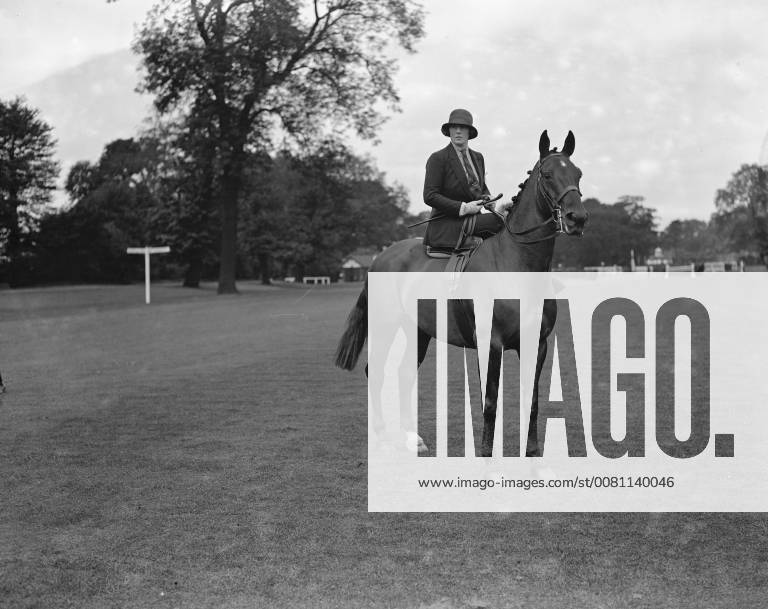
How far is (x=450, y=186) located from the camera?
8.30 m

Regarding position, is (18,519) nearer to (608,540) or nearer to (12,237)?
(608,540)

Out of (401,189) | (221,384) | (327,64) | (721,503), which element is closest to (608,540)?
(721,503)

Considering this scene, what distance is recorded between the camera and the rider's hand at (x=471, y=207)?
26.2ft

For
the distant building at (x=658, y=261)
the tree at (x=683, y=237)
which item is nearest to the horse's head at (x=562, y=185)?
the distant building at (x=658, y=261)

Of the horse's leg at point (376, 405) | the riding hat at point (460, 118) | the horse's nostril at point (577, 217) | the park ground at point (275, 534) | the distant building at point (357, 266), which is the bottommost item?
the park ground at point (275, 534)

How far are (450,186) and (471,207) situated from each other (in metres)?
0.42

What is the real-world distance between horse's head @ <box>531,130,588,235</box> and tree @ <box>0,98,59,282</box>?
53203 mm

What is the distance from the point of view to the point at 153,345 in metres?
21.6

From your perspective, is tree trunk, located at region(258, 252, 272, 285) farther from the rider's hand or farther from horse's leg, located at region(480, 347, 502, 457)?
horse's leg, located at region(480, 347, 502, 457)

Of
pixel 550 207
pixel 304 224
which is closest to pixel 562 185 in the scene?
pixel 550 207

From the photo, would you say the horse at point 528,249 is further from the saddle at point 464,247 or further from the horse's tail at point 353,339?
the horse's tail at point 353,339

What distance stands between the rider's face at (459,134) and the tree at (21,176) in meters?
52.1

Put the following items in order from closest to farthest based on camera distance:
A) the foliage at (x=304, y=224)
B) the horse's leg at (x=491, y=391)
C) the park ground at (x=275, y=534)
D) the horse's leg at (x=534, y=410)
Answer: the park ground at (x=275, y=534) < the horse's leg at (x=534, y=410) < the horse's leg at (x=491, y=391) < the foliage at (x=304, y=224)

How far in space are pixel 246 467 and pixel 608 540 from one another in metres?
3.67
